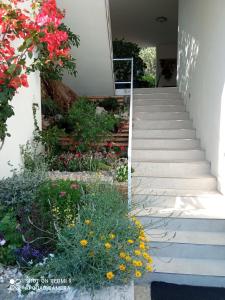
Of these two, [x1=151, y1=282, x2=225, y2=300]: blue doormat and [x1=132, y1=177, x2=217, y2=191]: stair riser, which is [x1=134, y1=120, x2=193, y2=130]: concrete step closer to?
[x1=132, y1=177, x2=217, y2=191]: stair riser

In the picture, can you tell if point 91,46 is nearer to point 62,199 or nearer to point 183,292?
point 62,199

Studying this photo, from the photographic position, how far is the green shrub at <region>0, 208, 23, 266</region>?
9.07ft

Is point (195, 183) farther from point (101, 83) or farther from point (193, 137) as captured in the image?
point (101, 83)

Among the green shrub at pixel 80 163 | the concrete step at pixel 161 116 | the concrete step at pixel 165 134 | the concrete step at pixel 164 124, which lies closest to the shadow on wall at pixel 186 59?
the concrete step at pixel 161 116

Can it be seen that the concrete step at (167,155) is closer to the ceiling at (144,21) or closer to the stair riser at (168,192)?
the stair riser at (168,192)

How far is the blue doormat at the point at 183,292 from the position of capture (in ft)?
10.4

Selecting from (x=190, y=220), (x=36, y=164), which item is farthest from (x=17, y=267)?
(x=190, y=220)

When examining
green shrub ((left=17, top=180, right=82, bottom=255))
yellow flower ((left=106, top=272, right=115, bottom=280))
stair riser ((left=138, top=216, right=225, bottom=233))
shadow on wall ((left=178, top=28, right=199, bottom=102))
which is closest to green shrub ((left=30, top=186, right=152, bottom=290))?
yellow flower ((left=106, top=272, right=115, bottom=280))

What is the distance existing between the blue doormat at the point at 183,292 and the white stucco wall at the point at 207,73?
158 cm

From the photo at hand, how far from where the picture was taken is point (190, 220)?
3.88 meters

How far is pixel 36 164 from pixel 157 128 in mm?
2762

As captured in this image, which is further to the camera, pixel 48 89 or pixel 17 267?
pixel 48 89

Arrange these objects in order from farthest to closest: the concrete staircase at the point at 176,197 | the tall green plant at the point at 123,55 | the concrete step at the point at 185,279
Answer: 1. the tall green plant at the point at 123,55
2. the concrete staircase at the point at 176,197
3. the concrete step at the point at 185,279

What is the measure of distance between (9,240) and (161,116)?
14.2 feet
